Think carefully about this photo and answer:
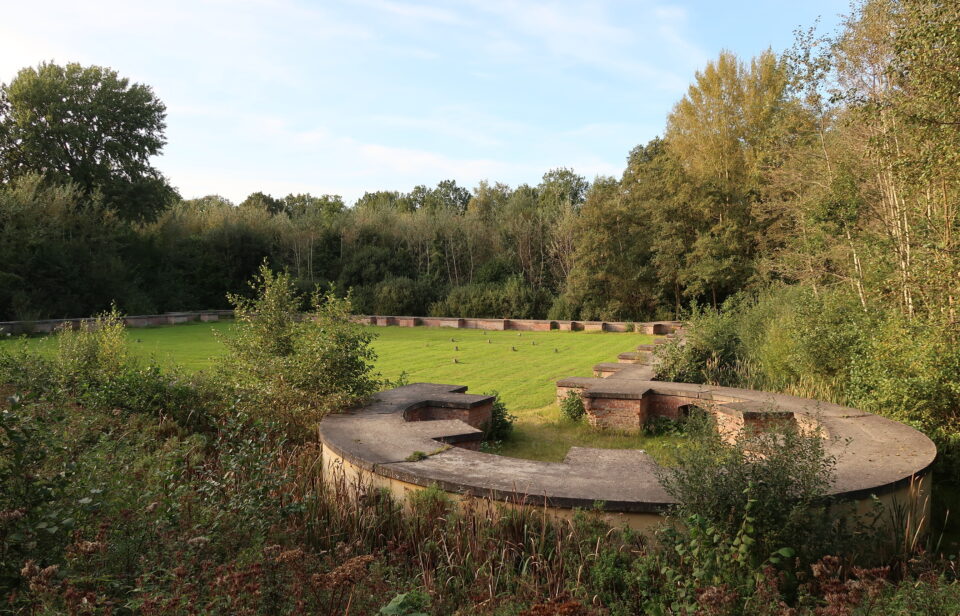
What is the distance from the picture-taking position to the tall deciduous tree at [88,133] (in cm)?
2050

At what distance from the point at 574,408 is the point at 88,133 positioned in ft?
73.1

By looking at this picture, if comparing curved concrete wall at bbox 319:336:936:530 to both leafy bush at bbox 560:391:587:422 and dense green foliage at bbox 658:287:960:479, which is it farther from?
leafy bush at bbox 560:391:587:422

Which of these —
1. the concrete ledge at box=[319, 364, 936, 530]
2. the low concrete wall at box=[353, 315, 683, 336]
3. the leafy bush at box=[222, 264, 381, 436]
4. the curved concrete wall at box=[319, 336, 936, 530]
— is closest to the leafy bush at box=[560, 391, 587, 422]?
the concrete ledge at box=[319, 364, 936, 530]

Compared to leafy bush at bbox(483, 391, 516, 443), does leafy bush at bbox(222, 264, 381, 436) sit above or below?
above

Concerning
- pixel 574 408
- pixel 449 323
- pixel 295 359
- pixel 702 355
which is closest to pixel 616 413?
pixel 574 408

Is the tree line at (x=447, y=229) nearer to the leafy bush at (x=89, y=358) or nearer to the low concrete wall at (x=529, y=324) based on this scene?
the low concrete wall at (x=529, y=324)

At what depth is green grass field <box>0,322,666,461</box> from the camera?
637cm

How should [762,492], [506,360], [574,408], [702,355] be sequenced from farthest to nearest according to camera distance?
[506,360] < [702,355] < [574,408] < [762,492]

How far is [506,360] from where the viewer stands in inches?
463

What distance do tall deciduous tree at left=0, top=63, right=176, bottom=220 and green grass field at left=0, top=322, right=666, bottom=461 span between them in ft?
22.2

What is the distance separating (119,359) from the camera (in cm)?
692

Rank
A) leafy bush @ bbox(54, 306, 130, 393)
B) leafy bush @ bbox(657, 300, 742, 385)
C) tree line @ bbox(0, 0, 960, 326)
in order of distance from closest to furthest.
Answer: leafy bush @ bbox(54, 306, 130, 393) → leafy bush @ bbox(657, 300, 742, 385) → tree line @ bbox(0, 0, 960, 326)

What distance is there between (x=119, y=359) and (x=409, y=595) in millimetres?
6080

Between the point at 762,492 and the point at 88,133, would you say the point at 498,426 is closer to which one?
the point at 762,492
